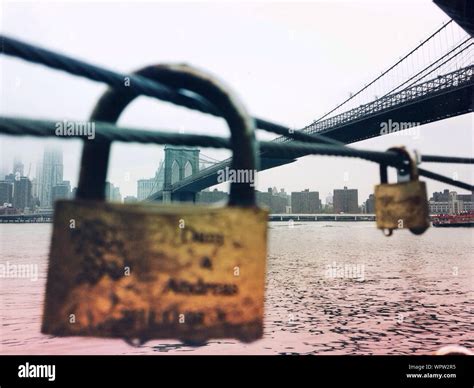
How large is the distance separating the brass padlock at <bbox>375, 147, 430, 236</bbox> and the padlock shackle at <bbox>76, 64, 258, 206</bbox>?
67 centimetres

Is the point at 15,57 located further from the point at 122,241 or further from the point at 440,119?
the point at 440,119

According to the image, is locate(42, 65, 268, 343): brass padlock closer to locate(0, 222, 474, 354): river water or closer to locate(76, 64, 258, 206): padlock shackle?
locate(76, 64, 258, 206): padlock shackle

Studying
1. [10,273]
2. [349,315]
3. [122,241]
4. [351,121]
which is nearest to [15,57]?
[122,241]

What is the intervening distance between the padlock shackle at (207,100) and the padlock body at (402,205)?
2.44 ft

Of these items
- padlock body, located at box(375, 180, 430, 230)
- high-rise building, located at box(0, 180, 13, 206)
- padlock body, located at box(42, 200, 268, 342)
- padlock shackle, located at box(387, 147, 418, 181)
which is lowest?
padlock body, located at box(42, 200, 268, 342)

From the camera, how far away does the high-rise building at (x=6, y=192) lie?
45112 mm

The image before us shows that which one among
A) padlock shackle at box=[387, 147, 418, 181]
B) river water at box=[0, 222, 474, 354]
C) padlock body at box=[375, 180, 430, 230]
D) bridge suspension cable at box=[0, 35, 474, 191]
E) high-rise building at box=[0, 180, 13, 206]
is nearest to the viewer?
bridge suspension cable at box=[0, 35, 474, 191]

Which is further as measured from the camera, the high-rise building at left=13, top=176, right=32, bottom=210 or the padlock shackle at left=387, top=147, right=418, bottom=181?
the high-rise building at left=13, top=176, right=32, bottom=210

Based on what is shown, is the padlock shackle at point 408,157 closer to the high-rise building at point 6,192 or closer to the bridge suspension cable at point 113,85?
the bridge suspension cable at point 113,85

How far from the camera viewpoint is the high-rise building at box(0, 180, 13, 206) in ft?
148

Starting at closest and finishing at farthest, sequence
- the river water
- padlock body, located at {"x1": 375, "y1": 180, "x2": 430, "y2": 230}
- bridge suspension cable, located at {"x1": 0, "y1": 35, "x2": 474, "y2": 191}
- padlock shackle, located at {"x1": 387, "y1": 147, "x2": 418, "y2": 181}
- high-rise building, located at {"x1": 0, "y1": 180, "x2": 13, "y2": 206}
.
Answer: bridge suspension cable, located at {"x1": 0, "y1": 35, "x2": 474, "y2": 191}, padlock shackle, located at {"x1": 387, "y1": 147, "x2": 418, "y2": 181}, padlock body, located at {"x1": 375, "y1": 180, "x2": 430, "y2": 230}, the river water, high-rise building, located at {"x1": 0, "y1": 180, "x2": 13, "y2": 206}

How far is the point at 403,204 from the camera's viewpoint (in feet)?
4.64

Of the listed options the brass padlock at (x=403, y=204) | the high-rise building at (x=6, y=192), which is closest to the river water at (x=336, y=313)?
the brass padlock at (x=403, y=204)

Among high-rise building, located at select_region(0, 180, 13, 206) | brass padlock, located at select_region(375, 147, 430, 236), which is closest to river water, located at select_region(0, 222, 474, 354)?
brass padlock, located at select_region(375, 147, 430, 236)
